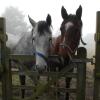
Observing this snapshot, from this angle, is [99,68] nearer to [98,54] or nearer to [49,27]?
[98,54]

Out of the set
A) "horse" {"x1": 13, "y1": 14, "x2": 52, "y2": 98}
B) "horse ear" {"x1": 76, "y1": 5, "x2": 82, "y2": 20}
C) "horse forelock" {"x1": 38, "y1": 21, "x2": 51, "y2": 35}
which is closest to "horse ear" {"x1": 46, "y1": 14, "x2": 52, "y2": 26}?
"horse" {"x1": 13, "y1": 14, "x2": 52, "y2": 98}

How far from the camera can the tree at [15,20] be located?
164 ft

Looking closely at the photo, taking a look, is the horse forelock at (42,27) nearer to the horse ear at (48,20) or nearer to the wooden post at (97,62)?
the horse ear at (48,20)

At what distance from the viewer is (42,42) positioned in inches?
243

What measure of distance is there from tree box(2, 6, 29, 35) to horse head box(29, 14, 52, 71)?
40685 millimetres

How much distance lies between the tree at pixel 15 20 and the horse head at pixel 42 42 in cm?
4069

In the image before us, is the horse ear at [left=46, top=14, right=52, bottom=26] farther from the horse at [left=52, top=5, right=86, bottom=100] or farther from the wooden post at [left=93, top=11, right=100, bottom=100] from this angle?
the wooden post at [left=93, top=11, right=100, bottom=100]

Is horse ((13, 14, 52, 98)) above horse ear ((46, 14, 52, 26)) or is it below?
below

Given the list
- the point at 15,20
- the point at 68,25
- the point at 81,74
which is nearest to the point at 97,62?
the point at 81,74

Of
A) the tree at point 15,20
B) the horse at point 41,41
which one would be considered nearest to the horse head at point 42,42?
the horse at point 41,41

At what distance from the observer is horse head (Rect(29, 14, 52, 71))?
6.04 meters

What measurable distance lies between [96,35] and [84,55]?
0.49 meters

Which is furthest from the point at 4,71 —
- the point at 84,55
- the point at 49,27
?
the point at 84,55

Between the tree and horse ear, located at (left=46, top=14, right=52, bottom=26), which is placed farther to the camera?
the tree
